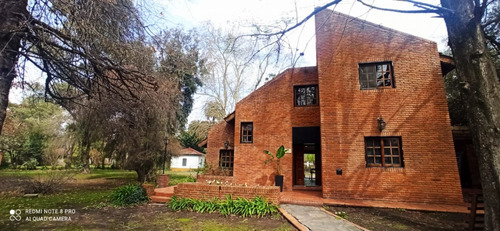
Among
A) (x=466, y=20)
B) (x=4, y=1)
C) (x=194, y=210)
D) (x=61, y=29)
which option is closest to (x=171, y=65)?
(x=61, y=29)

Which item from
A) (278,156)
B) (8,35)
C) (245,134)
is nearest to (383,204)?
(278,156)

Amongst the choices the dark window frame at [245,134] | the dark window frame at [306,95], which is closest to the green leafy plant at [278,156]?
the dark window frame at [245,134]

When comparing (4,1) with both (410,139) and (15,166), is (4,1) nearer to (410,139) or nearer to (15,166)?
(410,139)

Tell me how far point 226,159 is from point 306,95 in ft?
19.4

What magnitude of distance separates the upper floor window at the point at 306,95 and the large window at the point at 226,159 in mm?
4930

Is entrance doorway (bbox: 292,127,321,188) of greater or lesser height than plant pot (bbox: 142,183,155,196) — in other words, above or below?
above

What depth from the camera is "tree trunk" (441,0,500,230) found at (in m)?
2.95

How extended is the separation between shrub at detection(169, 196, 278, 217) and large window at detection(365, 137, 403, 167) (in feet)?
14.3

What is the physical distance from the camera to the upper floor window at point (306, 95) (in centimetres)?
1088

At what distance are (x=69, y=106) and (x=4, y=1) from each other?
377 centimetres

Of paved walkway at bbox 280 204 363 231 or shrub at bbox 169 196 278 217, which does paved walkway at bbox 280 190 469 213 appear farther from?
shrub at bbox 169 196 278 217

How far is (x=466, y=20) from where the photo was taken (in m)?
3.23

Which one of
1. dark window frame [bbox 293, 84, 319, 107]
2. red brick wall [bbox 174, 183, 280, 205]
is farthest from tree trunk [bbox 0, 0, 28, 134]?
dark window frame [bbox 293, 84, 319, 107]

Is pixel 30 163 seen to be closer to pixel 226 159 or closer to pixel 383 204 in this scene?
pixel 226 159
